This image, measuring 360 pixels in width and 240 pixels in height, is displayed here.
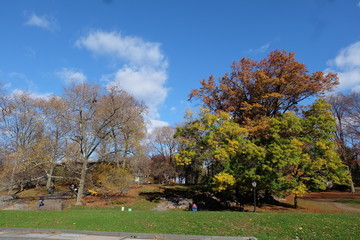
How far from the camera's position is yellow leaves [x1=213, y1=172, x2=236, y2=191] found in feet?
64.8

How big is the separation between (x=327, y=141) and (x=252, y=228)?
14.3m

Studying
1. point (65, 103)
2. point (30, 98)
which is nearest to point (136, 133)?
point (65, 103)

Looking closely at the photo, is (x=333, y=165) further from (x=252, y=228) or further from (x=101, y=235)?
(x=101, y=235)

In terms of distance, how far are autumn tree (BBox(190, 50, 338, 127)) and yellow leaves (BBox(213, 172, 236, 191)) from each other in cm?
718

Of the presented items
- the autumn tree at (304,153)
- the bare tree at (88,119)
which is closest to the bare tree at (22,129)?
the bare tree at (88,119)

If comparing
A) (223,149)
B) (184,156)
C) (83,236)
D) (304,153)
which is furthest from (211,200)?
(83,236)

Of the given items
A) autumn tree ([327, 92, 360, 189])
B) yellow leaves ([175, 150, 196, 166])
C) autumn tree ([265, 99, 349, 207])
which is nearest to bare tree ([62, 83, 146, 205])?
yellow leaves ([175, 150, 196, 166])

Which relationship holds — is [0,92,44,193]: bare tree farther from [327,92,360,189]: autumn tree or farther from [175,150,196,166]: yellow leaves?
[327,92,360,189]: autumn tree

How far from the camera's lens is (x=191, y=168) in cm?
4931

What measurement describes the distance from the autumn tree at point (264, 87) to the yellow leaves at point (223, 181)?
7.18 metres

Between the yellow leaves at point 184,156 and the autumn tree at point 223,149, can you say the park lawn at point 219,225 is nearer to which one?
the autumn tree at point 223,149

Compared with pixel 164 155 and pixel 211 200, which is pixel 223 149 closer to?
→ pixel 211 200

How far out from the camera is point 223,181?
1994 centimetres

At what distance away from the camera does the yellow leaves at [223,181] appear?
1974 cm
